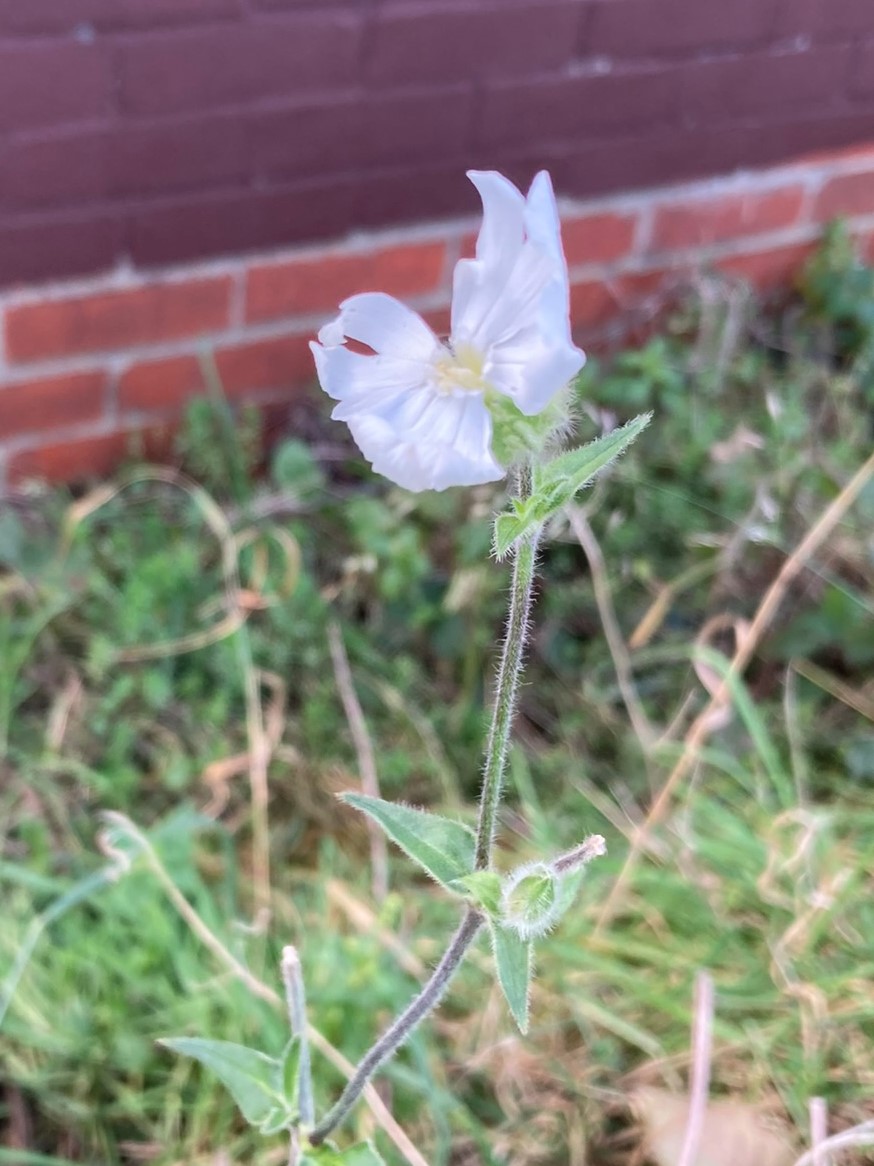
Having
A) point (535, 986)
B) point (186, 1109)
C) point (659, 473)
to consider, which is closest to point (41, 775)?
point (186, 1109)

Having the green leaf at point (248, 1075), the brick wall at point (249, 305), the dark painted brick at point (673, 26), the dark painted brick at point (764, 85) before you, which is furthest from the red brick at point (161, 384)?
the green leaf at point (248, 1075)

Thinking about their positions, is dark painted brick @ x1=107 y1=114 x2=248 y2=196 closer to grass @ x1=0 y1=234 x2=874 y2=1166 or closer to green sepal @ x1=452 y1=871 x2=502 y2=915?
grass @ x1=0 y1=234 x2=874 y2=1166

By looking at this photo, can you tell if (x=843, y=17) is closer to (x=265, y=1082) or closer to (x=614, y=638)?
(x=614, y=638)

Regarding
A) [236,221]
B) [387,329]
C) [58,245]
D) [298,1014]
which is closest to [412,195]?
[236,221]

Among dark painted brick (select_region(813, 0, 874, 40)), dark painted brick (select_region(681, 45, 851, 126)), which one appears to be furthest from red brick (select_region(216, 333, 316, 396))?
dark painted brick (select_region(813, 0, 874, 40))

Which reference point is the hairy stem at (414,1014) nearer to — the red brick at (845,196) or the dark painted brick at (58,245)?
the dark painted brick at (58,245)

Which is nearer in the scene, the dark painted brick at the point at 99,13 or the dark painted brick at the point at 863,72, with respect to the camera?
the dark painted brick at the point at 99,13
